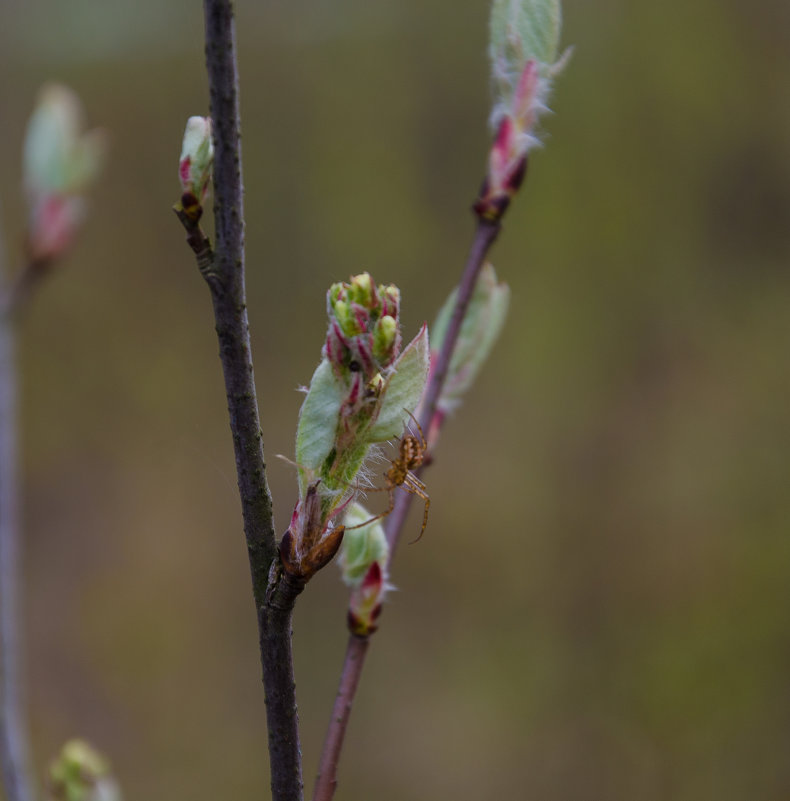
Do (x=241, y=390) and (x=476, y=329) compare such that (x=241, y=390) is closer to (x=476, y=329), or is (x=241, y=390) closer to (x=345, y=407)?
(x=345, y=407)

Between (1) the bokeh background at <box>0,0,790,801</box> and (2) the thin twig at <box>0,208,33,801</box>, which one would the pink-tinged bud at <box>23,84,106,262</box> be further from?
(1) the bokeh background at <box>0,0,790,801</box>

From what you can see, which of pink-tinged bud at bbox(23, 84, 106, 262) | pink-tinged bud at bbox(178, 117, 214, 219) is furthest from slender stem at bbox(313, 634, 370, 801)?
pink-tinged bud at bbox(23, 84, 106, 262)

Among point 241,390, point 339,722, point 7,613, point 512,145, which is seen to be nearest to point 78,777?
point 7,613

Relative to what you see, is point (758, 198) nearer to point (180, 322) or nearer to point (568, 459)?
point (568, 459)

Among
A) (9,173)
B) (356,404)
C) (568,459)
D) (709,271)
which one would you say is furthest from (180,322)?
(356,404)

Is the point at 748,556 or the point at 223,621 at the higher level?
the point at 748,556
